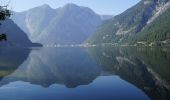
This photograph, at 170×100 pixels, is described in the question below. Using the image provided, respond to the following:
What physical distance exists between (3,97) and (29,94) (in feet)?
19.6

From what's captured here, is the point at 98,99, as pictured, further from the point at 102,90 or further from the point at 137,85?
the point at 137,85

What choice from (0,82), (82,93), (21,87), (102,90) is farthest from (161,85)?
(0,82)

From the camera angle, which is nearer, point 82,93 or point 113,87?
point 82,93


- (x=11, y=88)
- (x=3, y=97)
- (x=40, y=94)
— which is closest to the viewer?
(x=3, y=97)

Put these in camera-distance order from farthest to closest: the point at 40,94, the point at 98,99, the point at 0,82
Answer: the point at 0,82
the point at 40,94
the point at 98,99

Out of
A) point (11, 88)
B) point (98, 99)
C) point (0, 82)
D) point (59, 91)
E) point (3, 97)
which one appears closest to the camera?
point (98, 99)

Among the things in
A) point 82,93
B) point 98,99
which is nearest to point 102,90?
point 82,93

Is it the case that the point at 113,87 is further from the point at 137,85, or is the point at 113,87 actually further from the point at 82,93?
the point at 82,93

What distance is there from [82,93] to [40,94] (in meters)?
8.28

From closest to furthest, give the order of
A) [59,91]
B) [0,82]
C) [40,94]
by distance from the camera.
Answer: [40,94], [59,91], [0,82]

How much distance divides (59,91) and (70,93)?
4.43m

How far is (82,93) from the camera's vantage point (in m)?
68.4

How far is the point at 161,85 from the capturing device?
7262cm

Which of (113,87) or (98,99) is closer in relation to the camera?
(98,99)
